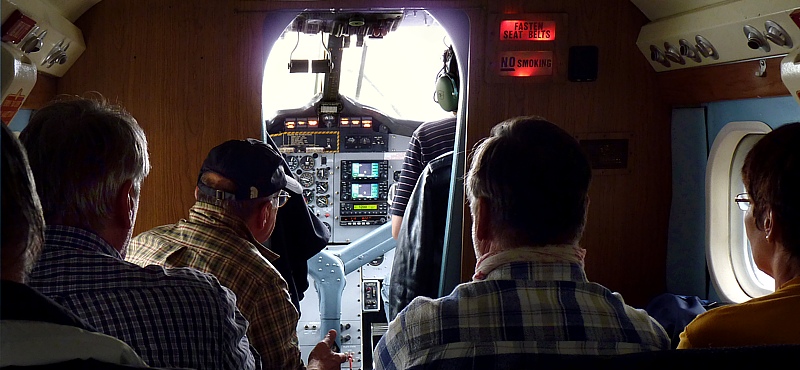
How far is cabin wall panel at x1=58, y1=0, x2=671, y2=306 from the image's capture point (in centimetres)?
363

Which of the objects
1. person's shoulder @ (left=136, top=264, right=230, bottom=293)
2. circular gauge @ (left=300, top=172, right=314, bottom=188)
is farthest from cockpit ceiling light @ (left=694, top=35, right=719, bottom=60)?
circular gauge @ (left=300, top=172, right=314, bottom=188)

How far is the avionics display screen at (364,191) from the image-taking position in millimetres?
6242

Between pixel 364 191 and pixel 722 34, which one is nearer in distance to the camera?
pixel 722 34

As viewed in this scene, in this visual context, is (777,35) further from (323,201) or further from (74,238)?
(323,201)

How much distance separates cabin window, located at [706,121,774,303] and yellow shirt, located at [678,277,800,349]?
6.64 feet

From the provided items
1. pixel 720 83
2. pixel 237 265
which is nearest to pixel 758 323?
pixel 237 265

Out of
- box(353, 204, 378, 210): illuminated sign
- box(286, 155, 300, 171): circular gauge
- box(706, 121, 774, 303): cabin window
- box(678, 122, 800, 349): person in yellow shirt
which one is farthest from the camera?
box(353, 204, 378, 210): illuminated sign

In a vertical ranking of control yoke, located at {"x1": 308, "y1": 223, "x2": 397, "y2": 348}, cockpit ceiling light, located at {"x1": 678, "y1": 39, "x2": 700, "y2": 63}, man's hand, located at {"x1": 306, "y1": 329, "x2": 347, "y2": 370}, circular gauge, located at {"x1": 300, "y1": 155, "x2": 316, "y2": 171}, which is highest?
cockpit ceiling light, located at {"x1": 678, "y1": 39, "x2": 700, "y2": 63}

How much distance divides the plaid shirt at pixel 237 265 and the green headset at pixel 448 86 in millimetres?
1942

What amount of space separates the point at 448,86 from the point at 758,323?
2.56m

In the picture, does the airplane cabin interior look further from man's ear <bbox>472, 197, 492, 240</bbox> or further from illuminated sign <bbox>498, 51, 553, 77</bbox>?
man's ear <bbox>472, 197, 492, 240</bbox>

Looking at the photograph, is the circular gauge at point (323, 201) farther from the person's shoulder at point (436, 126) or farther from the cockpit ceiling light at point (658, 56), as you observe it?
the cockpit ceiling light at point (658, 56)

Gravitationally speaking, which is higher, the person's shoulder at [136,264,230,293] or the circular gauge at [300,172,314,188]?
the circular gauge at [300,172,314,188]

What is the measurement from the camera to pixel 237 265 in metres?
2.22
